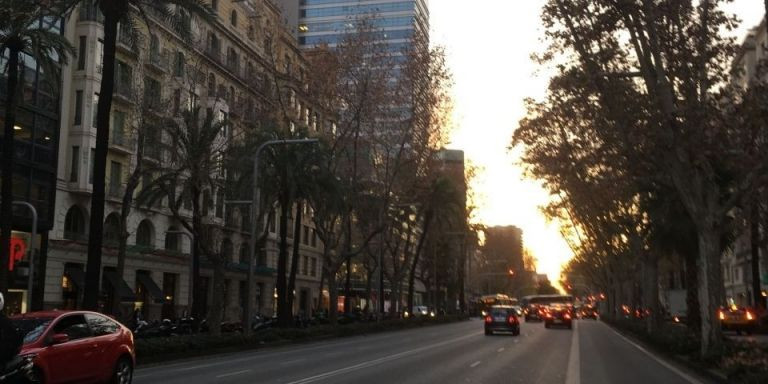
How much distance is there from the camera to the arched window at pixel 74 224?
37.3 meters

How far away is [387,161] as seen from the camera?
44.6m

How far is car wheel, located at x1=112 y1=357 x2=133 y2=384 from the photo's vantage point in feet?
40.9

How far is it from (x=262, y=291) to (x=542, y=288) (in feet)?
409

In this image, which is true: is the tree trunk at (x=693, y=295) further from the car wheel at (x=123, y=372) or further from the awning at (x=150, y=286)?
the awning at (x=150, y=286)

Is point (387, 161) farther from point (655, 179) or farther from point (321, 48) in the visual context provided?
point (655, 179)

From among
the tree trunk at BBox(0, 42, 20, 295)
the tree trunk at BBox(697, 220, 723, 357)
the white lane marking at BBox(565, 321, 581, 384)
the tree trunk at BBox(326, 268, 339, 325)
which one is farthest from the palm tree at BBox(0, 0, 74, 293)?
the tree trunk at BBox(697, 220, 723, 357)

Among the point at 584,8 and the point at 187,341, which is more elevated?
the point at 584,8

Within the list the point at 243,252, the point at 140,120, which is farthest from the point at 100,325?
the point at 243,252

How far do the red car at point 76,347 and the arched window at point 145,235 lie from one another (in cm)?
3194

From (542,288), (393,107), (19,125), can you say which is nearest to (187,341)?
(19,125)

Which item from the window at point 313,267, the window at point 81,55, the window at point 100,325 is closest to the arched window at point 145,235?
the window at point 81,55

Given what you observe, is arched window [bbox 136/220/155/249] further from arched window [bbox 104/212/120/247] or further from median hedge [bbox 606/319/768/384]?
median hedge [bbox 606/319/768/384]

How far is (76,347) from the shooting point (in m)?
11.2

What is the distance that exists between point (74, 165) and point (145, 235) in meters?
7.64
